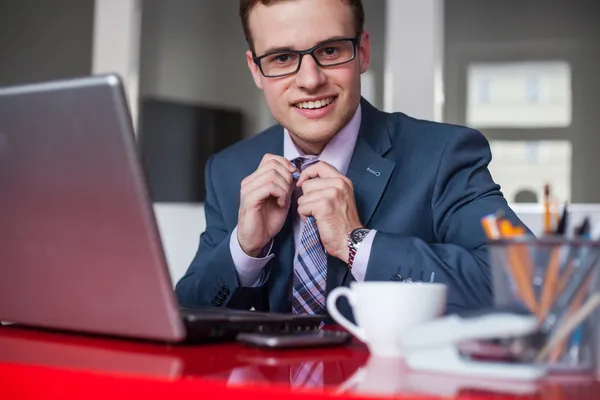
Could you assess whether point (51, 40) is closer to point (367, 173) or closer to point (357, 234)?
point (367, 173)

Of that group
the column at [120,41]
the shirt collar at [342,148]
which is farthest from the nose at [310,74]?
the column at [120,41]

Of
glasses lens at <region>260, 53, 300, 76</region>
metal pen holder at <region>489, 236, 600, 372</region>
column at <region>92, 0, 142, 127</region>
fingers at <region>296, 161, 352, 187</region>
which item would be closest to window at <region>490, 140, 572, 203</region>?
glasses lens at <region>260, 53, 300, 76</region>

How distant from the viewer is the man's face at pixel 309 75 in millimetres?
1617

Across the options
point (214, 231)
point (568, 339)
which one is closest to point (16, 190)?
point (568, 339)

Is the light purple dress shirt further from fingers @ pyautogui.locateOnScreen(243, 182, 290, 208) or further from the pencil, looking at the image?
the pencil

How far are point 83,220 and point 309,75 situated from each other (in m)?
0.95

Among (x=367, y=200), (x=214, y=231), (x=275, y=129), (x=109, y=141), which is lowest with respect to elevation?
(x=214, y=231)

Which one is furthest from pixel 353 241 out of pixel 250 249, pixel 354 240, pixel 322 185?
pixel 250 249

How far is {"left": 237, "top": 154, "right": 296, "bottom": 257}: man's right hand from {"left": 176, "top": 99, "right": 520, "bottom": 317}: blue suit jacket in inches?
2.7

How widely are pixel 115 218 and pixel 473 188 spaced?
1.01 m

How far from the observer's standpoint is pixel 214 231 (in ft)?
6.00

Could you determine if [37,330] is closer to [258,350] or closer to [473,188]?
[258,350]

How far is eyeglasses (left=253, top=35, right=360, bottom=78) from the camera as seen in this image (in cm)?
162

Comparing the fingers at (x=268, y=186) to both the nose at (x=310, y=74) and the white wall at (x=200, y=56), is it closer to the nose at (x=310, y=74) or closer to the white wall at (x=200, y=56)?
the nose at (x=310, y=74)
